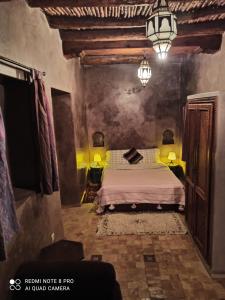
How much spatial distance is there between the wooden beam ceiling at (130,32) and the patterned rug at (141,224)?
3.62 meters

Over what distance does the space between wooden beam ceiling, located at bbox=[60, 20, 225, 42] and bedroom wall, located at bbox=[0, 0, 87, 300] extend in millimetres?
312

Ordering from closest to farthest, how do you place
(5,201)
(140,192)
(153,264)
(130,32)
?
1. (5,201)
2. (153,264)
3. (130,32)
4. (140,192)

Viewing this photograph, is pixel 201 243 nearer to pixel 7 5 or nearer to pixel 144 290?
pixel 144 290

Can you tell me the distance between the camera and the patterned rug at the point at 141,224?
4.78 m

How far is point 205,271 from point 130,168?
3.62 meters

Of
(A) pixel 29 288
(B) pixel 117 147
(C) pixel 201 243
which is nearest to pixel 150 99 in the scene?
(B) pixel 117 147

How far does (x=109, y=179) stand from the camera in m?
5.93

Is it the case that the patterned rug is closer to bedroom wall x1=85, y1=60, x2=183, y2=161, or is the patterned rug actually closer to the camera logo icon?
the camera logo icon

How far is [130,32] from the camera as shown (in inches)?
170

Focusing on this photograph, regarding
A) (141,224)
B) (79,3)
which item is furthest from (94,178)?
(79,3)

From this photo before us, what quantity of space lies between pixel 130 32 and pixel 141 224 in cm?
370

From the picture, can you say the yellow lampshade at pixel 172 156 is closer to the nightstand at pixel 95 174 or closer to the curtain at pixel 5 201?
the nightstand at pixel 95 174

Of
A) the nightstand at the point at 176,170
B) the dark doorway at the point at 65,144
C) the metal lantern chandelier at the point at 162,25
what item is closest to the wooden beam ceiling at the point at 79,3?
the metal lantern chandelier at the point at 162,25

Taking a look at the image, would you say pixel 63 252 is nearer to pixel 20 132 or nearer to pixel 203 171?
pixel 20 132
